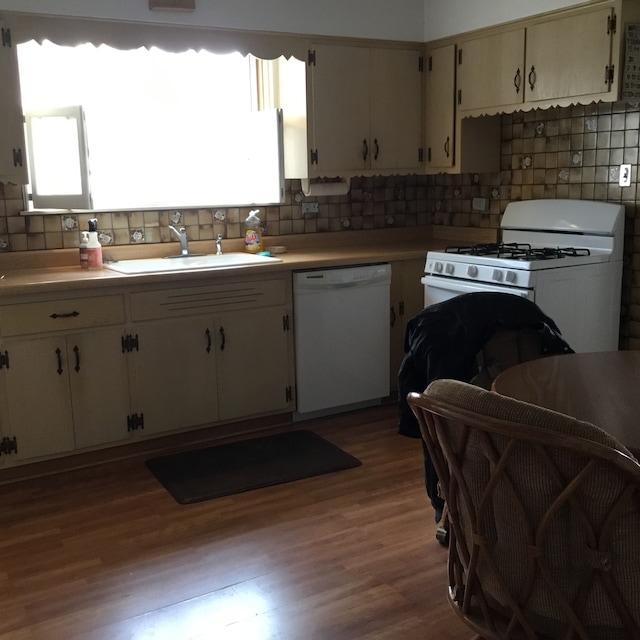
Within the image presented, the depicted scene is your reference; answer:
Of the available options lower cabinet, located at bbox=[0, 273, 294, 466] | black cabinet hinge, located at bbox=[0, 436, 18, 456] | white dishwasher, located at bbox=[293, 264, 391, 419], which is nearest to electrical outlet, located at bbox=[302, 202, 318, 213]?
white dishwasher, located at bbox=[293, 264, 391, 419]

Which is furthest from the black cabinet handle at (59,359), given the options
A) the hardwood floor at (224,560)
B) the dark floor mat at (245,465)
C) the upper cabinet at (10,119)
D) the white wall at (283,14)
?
the white wall at (283,14)

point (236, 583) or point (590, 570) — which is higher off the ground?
point (590, 570)

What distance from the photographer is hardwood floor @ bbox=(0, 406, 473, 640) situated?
2301 millimetres

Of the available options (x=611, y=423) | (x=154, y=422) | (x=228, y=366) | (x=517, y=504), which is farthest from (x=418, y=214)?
(x=517, y=504)

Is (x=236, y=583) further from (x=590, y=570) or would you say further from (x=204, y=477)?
(x=590, y=570)

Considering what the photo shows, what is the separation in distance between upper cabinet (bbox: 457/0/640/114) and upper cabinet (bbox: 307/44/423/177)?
1.10 ft

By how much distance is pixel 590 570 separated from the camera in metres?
1.40

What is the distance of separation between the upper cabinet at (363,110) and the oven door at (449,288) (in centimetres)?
81

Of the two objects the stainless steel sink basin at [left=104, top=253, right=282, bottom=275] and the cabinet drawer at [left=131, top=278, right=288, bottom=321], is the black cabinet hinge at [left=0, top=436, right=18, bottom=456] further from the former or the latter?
the stainless steel sink basin at [left=104, top=253, right=282, bottom=275]

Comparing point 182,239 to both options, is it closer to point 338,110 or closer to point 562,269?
point 338,110

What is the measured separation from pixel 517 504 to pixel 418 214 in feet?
12.4

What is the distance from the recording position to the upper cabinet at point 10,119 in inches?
134

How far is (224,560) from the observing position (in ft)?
8.81

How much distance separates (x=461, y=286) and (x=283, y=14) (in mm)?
1722
